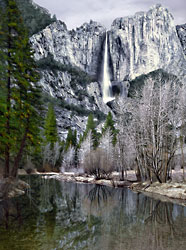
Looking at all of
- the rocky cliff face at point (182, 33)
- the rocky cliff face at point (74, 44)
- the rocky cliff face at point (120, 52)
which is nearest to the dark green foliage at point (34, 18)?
the rocky cliff face at point (74, 44)

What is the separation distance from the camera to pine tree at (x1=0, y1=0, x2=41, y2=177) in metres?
15.8

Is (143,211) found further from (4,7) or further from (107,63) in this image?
(107,63)

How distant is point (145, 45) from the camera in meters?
95.5

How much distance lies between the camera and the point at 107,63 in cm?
10069

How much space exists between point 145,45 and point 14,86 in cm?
8802

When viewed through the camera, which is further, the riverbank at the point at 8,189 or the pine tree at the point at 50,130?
the pine tree at the point at 50,130

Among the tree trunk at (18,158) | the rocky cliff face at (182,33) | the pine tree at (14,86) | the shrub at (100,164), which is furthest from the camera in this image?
the rocky cliff face at (182,33)

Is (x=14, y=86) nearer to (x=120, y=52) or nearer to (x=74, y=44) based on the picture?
(x=120, y=52)

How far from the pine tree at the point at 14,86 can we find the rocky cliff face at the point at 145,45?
80.7m

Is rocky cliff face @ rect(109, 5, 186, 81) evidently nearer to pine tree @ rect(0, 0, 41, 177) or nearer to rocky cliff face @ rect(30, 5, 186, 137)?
rocky cliff face @ rect(30, 5, 186, 137)

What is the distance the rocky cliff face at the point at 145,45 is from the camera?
309 feet

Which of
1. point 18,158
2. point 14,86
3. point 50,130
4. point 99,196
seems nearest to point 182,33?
point 50,130

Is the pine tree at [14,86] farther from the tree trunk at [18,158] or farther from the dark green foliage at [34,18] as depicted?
the dark green foliage at [34,18]

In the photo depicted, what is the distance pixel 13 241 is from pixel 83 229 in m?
2.21
